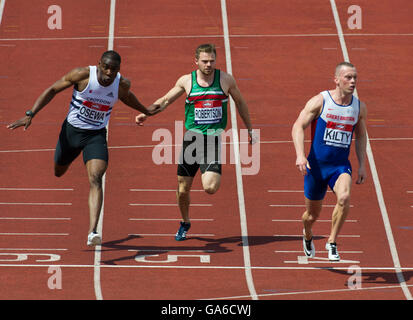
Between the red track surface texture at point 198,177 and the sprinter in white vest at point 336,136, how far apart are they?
823mm

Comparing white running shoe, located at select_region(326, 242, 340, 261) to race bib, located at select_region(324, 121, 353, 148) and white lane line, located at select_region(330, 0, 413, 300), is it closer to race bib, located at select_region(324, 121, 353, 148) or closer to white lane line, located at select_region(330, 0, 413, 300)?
white lane line, located at select_region(330, 0, 413, 300)

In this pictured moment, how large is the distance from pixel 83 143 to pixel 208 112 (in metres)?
1.45

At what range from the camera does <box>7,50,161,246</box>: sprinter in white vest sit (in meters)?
12.0

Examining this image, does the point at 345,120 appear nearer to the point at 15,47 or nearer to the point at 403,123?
the point at 403,123

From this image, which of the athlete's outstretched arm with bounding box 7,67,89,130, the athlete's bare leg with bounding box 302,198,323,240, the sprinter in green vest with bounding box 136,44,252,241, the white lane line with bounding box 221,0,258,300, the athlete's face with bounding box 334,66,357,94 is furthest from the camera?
the sprinter in green vest with bounding box 136,44,252,241

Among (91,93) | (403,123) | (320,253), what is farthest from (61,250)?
(403,123)

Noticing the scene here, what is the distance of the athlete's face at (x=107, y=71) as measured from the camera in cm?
1197

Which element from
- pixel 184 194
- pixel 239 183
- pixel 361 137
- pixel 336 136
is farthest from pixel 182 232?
pixel 361 137

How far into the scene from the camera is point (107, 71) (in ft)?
39.4

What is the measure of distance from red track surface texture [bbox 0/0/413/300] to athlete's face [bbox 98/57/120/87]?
193 centimetres

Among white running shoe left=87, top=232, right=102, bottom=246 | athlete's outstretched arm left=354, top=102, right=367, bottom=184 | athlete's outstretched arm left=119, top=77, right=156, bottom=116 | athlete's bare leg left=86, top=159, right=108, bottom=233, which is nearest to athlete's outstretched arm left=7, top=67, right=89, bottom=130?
athlete's outstretched arm left=119, top=77, right=156, bottom=116

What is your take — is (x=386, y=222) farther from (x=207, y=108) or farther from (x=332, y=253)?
(x=207, y=108)

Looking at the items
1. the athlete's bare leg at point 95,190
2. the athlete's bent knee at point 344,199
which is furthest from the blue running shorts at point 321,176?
the athlete's bare leg at point 95,190

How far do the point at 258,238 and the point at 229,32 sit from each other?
26.0 ft
